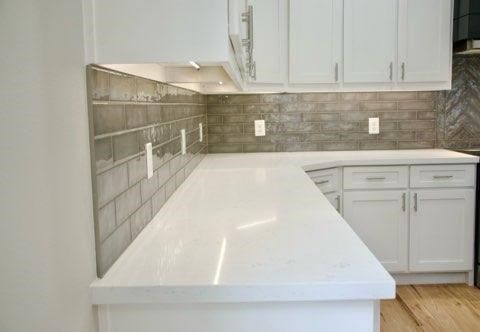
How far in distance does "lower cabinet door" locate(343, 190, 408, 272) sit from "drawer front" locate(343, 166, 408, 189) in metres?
0.05

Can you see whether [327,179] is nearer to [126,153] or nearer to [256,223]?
[256,223]

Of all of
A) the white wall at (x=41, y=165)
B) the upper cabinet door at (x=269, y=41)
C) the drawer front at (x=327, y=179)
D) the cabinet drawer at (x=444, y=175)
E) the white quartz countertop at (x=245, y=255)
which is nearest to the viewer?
the white wall at (x=41, y=165)

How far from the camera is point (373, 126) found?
3520 mm

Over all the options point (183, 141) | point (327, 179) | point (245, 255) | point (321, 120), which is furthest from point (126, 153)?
point (321, 120)

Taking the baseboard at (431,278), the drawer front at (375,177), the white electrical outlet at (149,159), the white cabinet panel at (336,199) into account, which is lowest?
the baseboard at (431,278)

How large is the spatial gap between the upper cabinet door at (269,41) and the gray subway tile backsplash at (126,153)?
4.77 feet

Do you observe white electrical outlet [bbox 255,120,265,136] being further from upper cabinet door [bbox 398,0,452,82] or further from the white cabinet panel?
upper cabinet door [bbox 398,0,452,82]

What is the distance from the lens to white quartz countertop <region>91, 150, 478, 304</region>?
0.92 meters

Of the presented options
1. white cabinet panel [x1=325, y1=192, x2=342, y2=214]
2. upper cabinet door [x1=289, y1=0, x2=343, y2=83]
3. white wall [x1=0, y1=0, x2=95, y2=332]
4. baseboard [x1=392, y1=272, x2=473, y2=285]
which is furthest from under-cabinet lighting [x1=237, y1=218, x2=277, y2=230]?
baseboard [x1=392, y1=272, x2=473, y2=285]

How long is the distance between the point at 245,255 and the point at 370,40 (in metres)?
2.50

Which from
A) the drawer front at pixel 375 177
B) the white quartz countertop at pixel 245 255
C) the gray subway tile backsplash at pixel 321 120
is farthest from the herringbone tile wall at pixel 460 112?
the white quartz countertop at pixel 245 255

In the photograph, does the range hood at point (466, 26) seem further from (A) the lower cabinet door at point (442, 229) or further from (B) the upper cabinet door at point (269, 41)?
(B) the upper cabinet door at point (269, 41)

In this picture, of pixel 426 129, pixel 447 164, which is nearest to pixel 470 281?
pixel 447 164

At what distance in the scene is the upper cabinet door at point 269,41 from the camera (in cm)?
313
